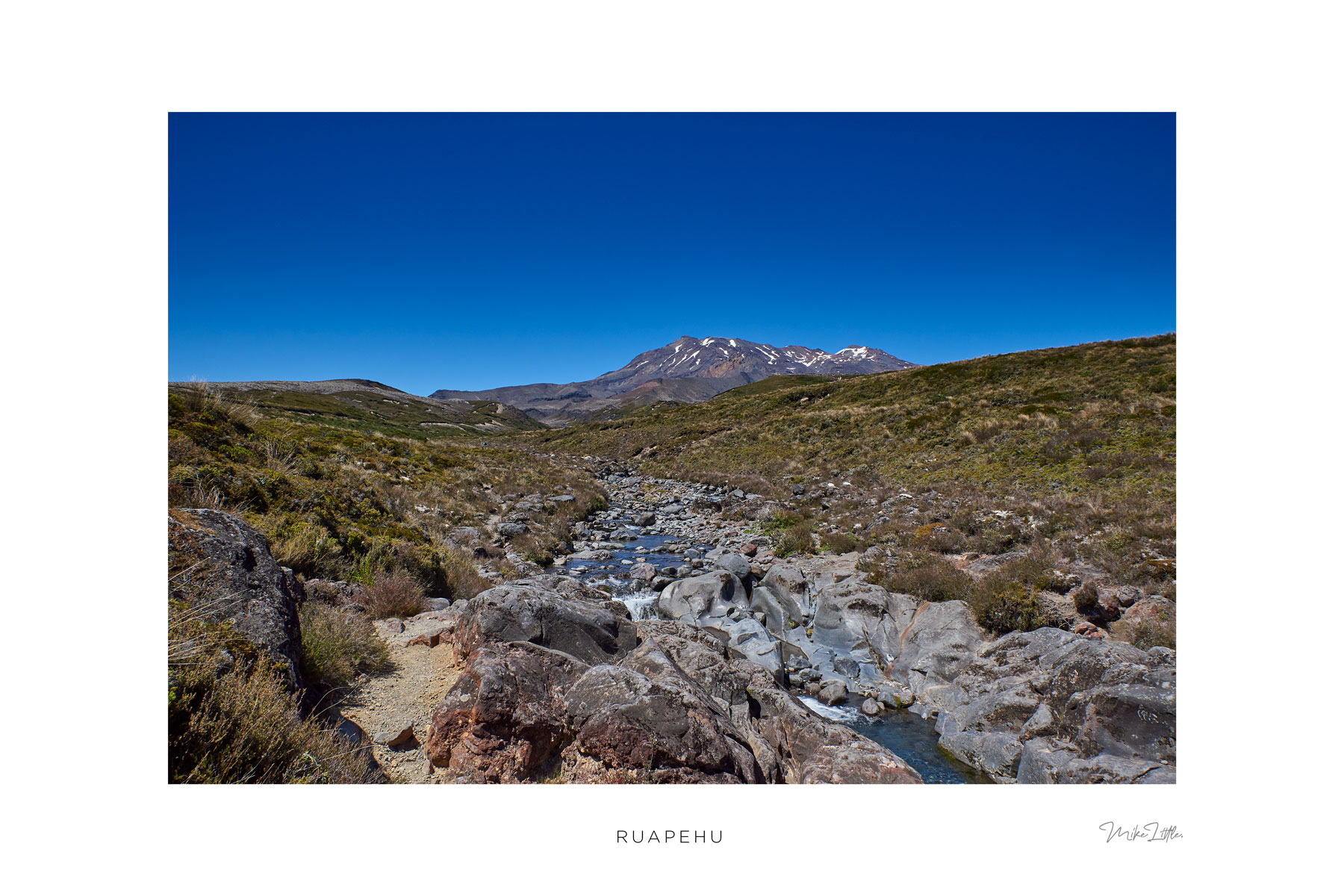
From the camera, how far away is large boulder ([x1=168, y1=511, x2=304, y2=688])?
3635mm

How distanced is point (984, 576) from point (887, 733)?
12.7 ft

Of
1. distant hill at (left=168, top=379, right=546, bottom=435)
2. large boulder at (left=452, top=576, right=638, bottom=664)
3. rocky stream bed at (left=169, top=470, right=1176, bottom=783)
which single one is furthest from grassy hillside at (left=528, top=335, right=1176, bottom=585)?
distant hill at (left=168, top=379, right=546, bottom=435)

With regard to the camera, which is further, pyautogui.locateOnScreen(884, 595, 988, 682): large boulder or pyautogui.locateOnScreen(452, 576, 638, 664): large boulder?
pyautogui.locateOnScreen(884, 595, 988, 682): large boulder

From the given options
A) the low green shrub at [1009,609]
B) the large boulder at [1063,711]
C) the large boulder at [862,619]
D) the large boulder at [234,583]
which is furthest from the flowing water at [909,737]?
the large boulder at [234,583]

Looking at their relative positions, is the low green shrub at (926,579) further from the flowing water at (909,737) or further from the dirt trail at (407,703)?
the dirt trail at (407,703)

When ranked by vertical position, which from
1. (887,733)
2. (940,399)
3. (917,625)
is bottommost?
(887,733)

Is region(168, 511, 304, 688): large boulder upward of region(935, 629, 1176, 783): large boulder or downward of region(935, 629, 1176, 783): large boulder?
upward

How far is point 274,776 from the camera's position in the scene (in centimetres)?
300

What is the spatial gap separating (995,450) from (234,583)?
2389 cm
